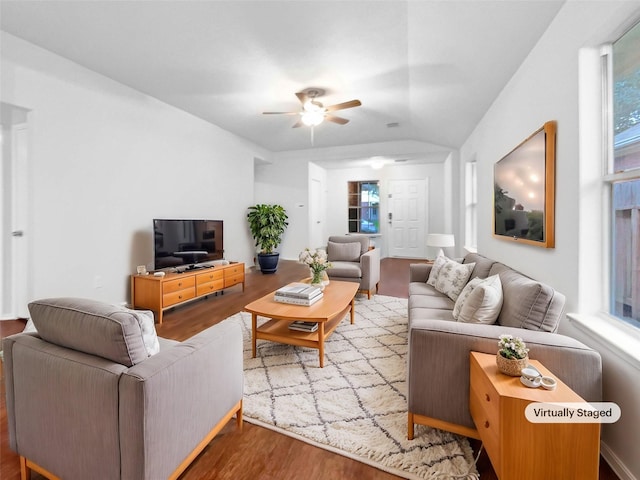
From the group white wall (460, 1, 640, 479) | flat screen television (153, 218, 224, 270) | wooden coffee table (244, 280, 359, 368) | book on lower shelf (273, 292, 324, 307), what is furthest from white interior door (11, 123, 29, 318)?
white wall (460, 1, 640, 479)

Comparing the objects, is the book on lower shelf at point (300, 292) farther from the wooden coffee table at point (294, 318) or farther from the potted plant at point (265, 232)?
the potted plant at point (265, 232)

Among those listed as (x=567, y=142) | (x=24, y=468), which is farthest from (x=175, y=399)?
(x=567, y=142)

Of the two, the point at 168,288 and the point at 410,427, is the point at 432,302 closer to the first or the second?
the point at 410,427

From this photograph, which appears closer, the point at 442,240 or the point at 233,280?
the point at 442,240

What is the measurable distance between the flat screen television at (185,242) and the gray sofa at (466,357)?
3257 millimetres

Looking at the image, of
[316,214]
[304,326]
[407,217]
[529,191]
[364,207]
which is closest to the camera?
[529,191]

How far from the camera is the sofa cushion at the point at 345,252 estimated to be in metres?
4.42

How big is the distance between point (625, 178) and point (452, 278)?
1.44 meters

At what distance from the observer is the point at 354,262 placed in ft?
14.3

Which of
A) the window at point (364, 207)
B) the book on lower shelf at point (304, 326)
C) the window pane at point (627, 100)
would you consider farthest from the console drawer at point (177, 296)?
the window at point (364, 207)

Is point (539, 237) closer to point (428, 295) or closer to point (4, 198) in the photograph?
point (428, 295)

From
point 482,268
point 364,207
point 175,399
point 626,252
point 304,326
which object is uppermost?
point 364,207

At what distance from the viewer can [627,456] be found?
1.23 m

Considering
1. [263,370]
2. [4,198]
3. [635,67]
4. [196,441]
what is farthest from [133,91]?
[635,67]
